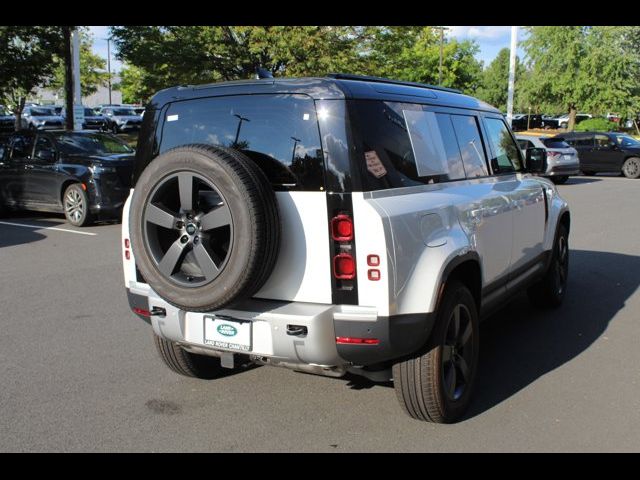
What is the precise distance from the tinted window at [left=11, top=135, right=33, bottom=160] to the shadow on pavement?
9.65 metres

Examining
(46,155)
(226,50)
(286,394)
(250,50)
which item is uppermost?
(226,50)

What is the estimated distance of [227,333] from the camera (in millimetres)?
3422

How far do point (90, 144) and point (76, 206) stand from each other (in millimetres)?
1462

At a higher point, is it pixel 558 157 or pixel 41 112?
pixel 41 112

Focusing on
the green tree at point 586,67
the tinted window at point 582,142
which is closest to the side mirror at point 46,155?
the tinted window at point 582,142

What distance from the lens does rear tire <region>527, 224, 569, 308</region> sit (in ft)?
19.7

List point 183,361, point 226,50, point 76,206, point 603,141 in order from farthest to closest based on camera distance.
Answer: point 603,141 → point 226,50 → point 76,206 → point 183,361

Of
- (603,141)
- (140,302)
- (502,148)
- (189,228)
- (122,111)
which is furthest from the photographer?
(122,111)

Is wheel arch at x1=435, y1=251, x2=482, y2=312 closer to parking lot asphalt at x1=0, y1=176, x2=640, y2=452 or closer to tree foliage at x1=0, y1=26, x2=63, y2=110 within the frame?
parking lot asphalt at x1=0, y1=176, x2=640, y2=452

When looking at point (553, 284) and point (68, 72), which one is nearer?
point (553, 284)

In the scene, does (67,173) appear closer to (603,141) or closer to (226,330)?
(226,330)

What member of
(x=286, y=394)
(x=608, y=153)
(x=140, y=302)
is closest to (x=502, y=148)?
(x=286, y=394)

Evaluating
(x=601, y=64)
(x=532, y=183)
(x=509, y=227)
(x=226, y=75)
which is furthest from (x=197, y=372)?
(x=601, y=64)
